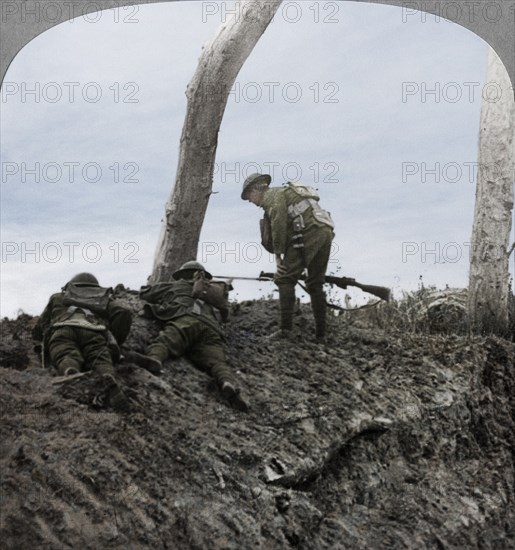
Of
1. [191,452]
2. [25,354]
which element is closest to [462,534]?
[191,452]

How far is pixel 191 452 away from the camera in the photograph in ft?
19.7

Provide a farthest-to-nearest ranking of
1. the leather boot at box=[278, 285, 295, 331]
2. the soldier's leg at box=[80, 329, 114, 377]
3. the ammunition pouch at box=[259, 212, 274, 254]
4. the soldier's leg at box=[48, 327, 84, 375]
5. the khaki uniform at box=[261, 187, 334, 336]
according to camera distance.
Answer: the ammunition pouch at box=[259, 212, 274, 254], the leather boot at box=[278, 285, 295, 331], the khaki uniform at box=[261, 187, 334, 336], the soldier's leg at box=[80, 329, 114, 377], the soldier's leg at box=[48, 327, 84, 375]

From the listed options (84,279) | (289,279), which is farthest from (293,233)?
(84,279)

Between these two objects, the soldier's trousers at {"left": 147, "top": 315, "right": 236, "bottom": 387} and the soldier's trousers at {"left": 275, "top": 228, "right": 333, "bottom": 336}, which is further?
the soldier's trousers at {"left": 275, "top": 228, "right": 333, "bottom": 336}

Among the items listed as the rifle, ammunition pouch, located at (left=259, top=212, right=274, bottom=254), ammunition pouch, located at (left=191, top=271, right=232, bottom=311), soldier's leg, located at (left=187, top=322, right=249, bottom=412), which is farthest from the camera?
the rifle

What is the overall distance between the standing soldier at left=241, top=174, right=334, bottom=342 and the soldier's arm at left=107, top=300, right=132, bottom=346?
5.84ft

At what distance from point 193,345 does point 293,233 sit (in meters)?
1.55

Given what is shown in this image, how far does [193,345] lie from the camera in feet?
25.8

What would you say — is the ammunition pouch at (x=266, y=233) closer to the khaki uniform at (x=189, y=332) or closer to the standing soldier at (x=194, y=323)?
the standing soldier at (x=194, y=323)

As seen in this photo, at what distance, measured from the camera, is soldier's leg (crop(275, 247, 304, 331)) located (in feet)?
27.4

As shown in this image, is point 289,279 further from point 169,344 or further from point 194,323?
point 169,344

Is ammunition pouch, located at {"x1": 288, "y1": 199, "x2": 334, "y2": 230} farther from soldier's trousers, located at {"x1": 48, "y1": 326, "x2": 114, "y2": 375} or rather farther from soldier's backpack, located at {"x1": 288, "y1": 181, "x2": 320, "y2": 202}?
soldier's trousers, located at {"x1": 48, "y1": 326, "x2": 114, "y2": 375}

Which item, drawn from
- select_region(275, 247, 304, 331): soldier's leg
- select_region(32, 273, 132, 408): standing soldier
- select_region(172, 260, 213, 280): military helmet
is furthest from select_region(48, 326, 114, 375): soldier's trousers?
select_region(275, 247, 304, 331): soldier's leg

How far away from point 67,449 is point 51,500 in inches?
22.8
